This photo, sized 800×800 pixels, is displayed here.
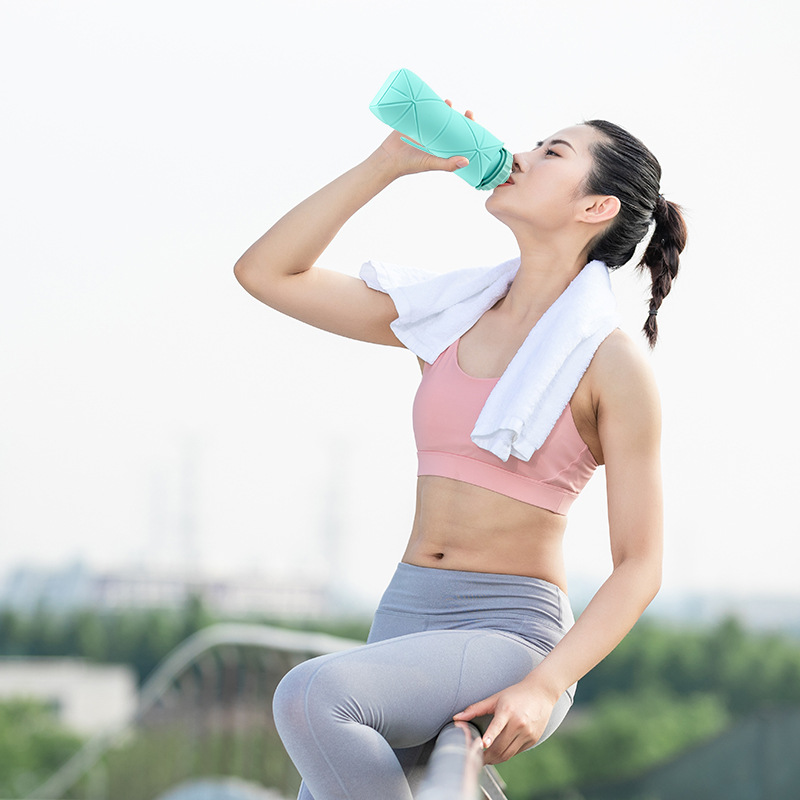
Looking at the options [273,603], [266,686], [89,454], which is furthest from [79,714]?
[266,686]

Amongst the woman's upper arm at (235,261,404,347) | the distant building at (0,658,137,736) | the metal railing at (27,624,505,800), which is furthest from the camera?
the distant building at (0,658,137,736)

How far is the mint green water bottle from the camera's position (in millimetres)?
1313

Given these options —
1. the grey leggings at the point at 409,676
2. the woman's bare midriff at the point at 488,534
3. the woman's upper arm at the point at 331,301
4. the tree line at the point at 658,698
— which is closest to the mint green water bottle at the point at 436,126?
the woman's upper arm at the point at 331,301

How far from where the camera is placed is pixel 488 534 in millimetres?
1223

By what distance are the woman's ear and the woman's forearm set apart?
0.48m

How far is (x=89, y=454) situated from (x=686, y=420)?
887 cm

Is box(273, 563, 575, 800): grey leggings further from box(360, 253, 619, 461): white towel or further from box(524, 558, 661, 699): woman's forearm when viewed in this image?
box(360, 253, 619, 461): white towel

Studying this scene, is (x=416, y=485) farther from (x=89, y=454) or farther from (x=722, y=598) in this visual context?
(x=89, y=454)

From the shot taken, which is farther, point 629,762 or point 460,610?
point 629,762

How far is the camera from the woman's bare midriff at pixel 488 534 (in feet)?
4.00

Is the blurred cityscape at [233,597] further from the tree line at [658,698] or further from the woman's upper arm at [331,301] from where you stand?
the woman's upper arm at [331,301]

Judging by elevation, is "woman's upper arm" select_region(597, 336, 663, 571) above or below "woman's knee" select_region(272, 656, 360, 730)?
above

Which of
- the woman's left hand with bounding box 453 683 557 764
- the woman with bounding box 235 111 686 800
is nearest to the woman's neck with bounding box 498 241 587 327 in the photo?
the woman with bounding box 235 111 686 800

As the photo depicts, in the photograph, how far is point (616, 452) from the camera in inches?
45.9
